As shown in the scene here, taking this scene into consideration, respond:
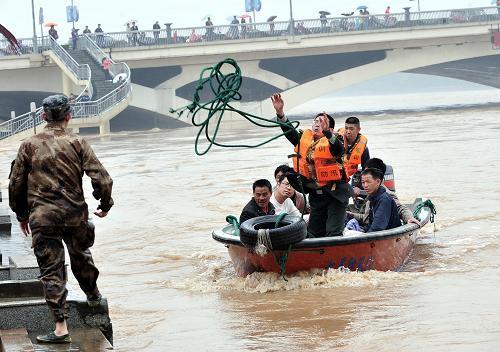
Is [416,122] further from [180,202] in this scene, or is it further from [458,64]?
[180,202]

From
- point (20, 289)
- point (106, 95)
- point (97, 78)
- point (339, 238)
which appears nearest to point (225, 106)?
point (339, 238)

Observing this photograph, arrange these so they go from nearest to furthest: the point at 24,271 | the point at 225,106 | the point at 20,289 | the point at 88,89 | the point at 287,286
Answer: the point at 20,289 → the point at 24,271 → the point at 225,106 → the point at 287,286 → the point at 88,89

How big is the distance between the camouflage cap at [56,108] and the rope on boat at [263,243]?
145 inches

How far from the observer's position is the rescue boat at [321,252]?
36.8 ft

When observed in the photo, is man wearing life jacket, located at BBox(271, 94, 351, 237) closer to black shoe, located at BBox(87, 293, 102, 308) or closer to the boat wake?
the boat wake

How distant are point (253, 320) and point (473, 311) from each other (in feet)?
6.71

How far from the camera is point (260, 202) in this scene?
11.8 metres

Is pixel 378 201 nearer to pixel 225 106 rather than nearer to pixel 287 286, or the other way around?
pixel 287 286

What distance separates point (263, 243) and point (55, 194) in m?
3.79

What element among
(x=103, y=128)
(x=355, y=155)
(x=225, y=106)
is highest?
(x=225, y=106)

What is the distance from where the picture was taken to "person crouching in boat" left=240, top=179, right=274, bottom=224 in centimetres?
1168

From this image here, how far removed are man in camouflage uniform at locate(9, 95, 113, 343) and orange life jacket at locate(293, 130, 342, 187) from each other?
12.8ft

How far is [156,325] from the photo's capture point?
10.4m

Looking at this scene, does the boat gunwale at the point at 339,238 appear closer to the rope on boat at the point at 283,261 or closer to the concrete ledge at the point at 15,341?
the rope on boat at the point at 283,261
